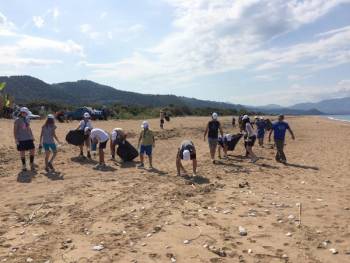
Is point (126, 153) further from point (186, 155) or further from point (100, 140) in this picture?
point (186, 155)

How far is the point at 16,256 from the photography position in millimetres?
6312

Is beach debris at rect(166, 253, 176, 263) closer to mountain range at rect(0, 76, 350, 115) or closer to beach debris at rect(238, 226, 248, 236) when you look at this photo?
beach debris at rect(238, 226, 248, 236)

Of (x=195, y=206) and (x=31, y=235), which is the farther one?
(x=195, y=206)

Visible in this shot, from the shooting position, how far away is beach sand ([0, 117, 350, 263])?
6570mm

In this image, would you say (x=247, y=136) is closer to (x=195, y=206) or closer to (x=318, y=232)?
(x=195, y=206)

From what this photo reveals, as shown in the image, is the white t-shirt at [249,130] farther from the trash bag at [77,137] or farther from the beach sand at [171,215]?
the trash bag at [77,137]

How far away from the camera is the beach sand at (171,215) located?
6.57 m

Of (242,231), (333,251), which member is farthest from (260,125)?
(333,251)

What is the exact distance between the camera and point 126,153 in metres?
14.9

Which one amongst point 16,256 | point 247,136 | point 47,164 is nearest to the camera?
point 16,256

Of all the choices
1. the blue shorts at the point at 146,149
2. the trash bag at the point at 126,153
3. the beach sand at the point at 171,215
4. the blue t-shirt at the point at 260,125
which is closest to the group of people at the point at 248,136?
the beach sand at the point at 171,215

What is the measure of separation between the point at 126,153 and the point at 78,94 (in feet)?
475

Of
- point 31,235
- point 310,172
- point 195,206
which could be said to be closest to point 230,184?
point 195,206

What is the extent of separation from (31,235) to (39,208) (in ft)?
5.40
